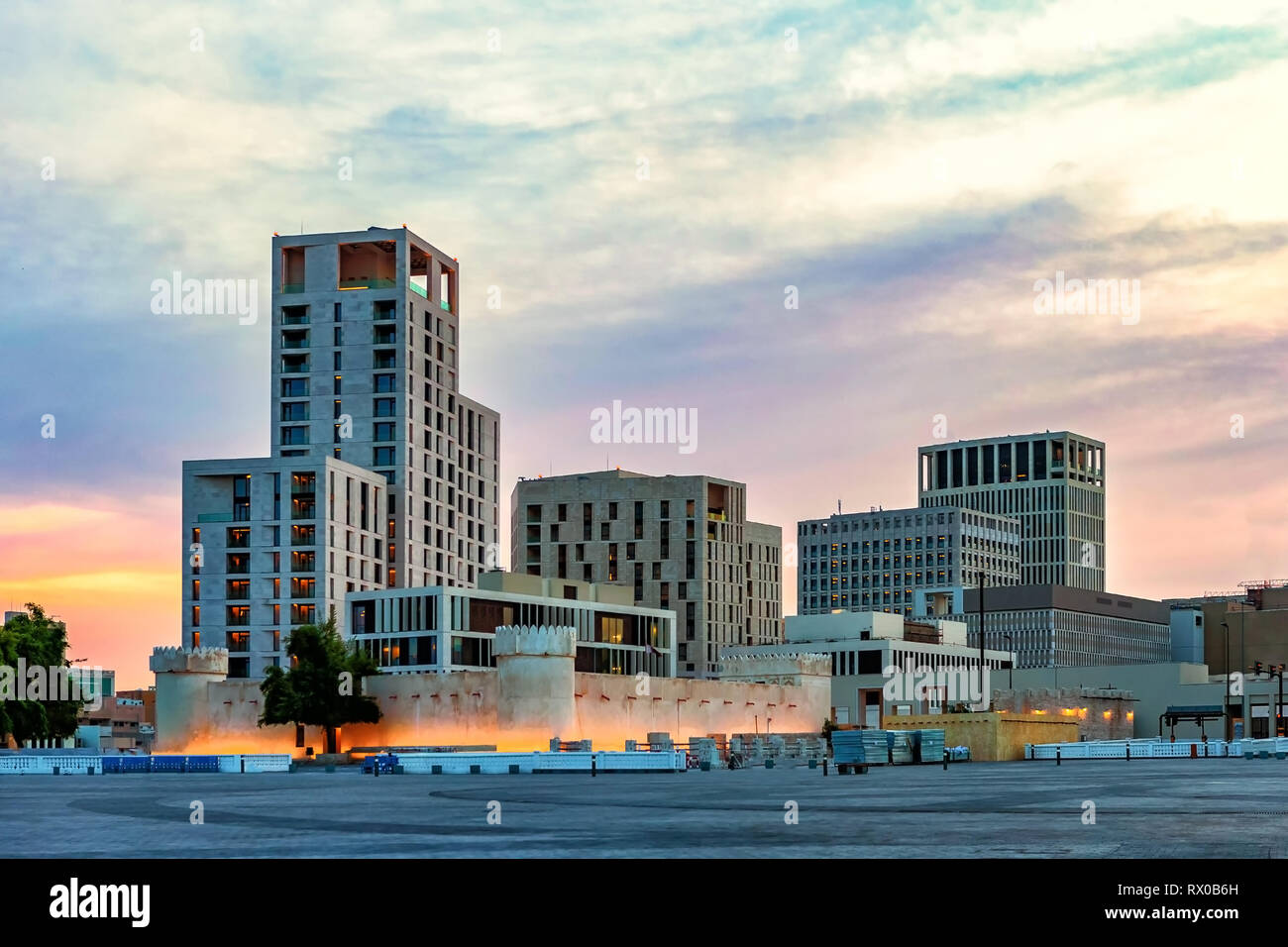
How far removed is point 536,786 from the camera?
54.7 metres

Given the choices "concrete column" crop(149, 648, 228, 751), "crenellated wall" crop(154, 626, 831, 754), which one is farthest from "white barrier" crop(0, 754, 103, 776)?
"concrete column" crop(149, 648, 228, 751)

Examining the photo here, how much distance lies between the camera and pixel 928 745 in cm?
8400

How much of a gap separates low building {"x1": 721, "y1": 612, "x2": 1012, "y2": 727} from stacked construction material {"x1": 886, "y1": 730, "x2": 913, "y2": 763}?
82.3 m

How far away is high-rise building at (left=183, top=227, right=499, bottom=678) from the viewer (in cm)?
16312

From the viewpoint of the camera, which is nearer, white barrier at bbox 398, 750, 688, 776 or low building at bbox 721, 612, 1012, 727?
white barrier at bbox 398, 750, 688, 776

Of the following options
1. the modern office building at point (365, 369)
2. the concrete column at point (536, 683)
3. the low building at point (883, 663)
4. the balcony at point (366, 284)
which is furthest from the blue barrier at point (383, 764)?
the balcony at point (366, 284)

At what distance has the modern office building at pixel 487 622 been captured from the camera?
5561 inches

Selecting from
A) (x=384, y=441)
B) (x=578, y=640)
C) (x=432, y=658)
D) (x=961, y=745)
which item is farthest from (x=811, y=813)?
(x=384, y=441)

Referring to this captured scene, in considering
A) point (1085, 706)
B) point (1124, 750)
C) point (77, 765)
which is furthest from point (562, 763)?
point (1085, 706)

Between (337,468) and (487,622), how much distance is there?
29913 mm

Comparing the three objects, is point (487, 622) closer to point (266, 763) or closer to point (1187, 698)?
point (266, 763)

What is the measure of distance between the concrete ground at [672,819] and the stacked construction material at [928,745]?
25.5 meters

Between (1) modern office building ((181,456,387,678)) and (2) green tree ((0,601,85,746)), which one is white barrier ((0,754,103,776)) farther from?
(1) modern office building ((181,456,387,678))
